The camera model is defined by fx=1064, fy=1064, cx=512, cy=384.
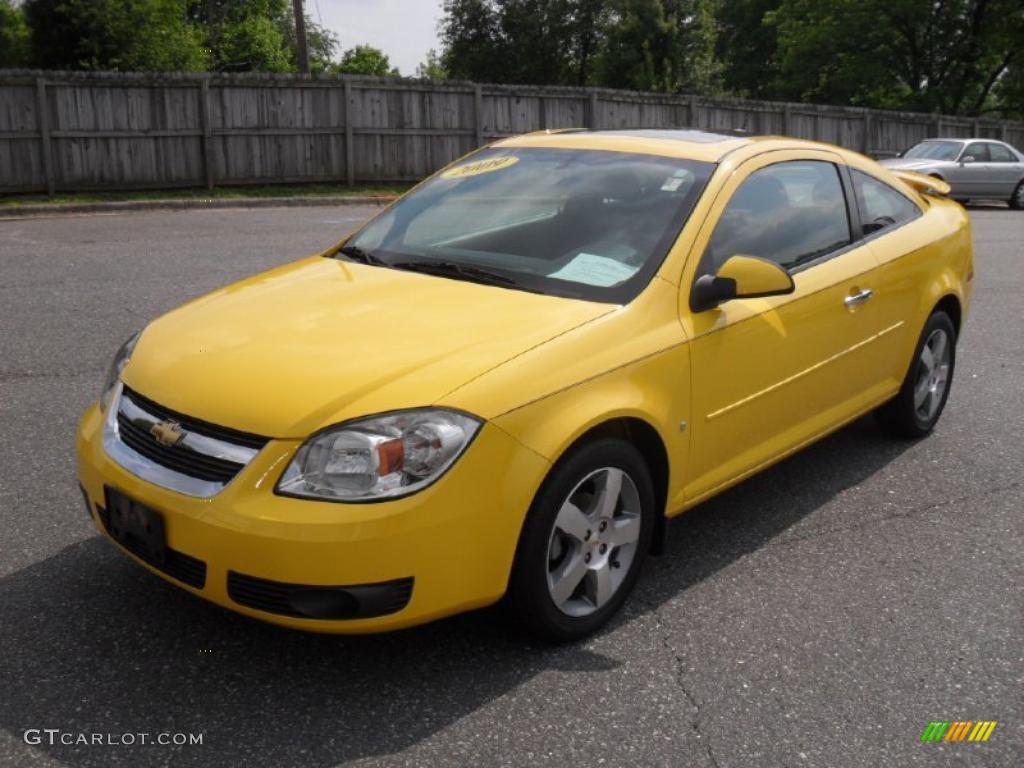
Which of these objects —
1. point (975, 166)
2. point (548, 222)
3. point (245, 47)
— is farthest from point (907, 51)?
point (548, 222)

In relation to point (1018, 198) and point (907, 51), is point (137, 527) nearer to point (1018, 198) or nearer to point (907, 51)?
point (1018, 198)

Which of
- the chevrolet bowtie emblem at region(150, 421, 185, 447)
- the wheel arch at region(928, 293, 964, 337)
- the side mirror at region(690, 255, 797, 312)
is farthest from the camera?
the wheel arch at region(928, 293, 964, 337)

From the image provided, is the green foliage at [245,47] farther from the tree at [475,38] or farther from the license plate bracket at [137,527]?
the license plate bracket at [137,527]

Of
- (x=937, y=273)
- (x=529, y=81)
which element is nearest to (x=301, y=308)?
(x=937, y=273)

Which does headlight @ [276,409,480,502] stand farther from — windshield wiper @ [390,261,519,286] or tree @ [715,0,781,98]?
tree @ [715,0,781,98]

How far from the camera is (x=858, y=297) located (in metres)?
4.46

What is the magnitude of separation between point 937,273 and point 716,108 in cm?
2023

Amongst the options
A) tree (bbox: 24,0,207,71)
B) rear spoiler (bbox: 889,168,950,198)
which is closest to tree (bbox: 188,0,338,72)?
tree (bbox: 24,0,207,71)

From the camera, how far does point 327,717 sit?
282cm

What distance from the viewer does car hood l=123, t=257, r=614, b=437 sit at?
2857mm

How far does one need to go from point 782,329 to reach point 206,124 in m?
15.4

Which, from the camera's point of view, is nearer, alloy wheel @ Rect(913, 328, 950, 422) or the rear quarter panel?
the rear quarter panel

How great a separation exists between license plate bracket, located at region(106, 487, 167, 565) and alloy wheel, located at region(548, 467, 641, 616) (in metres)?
1.09

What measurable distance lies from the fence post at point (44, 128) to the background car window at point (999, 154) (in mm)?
17680
